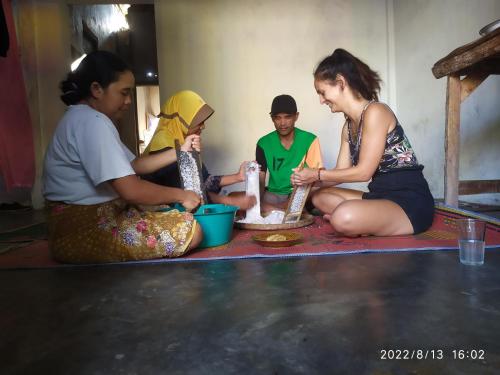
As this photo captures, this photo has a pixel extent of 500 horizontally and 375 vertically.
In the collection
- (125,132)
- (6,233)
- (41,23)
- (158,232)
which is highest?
(41,23)

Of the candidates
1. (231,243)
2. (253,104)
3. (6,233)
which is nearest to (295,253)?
(231,243)

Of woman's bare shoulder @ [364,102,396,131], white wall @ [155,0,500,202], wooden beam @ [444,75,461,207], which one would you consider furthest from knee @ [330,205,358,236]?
white wall @ [155,0,500,202]

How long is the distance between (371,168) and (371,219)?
27cm

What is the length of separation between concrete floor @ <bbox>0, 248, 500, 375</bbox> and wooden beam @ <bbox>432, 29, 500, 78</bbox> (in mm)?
1085

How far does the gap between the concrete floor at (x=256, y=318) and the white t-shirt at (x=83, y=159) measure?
346mm

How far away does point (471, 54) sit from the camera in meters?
2.14

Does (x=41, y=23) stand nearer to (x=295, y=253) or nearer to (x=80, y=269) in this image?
(x=80, y=269)

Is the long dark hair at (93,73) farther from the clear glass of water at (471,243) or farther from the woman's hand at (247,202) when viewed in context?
the clear glass of water at (471,243)

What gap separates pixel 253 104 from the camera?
4.39 meters

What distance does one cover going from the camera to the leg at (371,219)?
1928mm

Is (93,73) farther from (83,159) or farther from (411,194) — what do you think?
(411,194)

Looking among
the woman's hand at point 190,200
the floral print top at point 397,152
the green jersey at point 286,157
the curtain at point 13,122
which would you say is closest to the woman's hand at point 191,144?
the woman's hand at point 190,200

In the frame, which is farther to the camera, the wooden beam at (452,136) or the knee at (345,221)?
the wooden beam at (452,136)

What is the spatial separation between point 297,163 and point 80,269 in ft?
6.25
